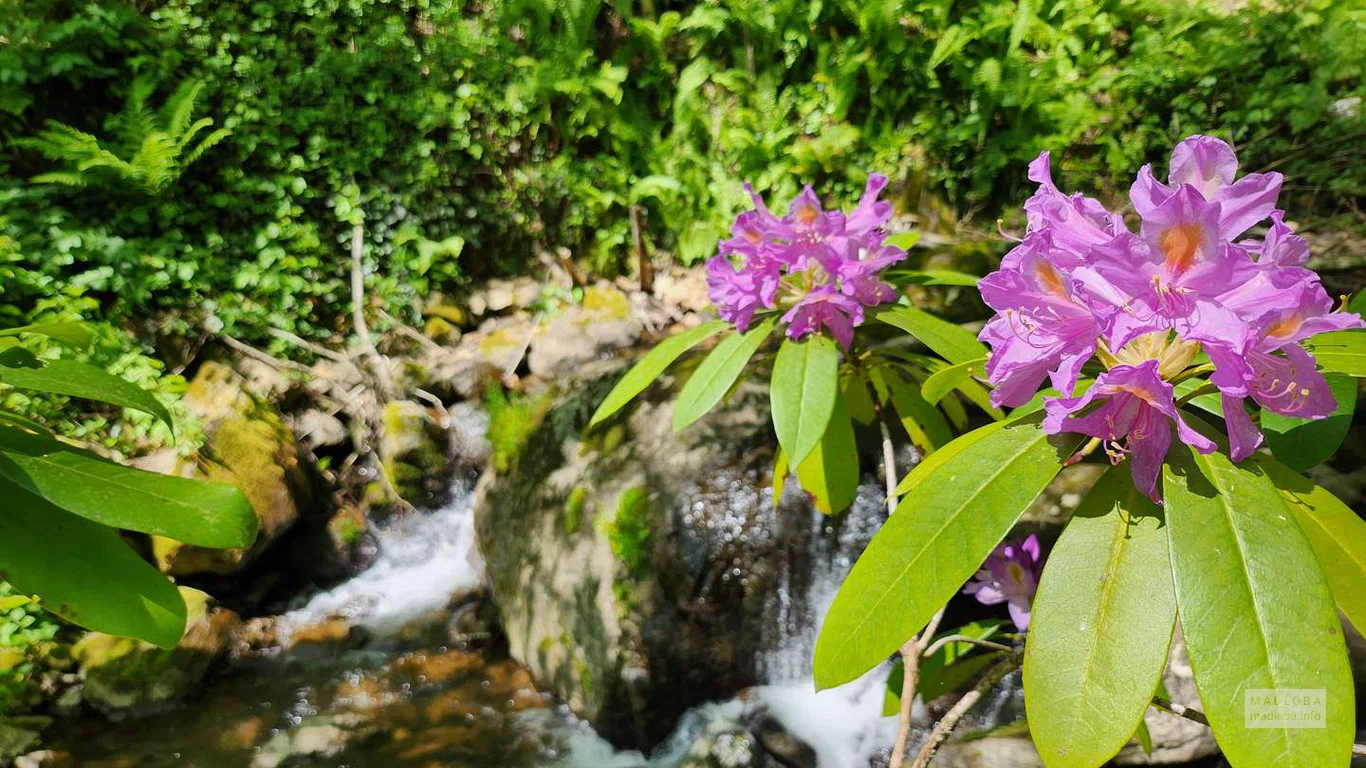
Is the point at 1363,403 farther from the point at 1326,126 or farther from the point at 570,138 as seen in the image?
the point at 570,138

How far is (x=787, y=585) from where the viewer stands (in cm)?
279

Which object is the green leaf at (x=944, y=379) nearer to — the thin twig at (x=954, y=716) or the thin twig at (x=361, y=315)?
the thin twig at (x=954, y=716)

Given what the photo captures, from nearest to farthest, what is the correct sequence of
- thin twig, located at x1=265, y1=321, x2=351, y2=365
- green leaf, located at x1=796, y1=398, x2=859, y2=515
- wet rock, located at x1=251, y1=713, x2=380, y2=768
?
1. green leaf, located at x1=796, y1=398, x2=859, y2=515
2. wet rock, located at x1=251, y1=713, x2=380, y2=768
3. thin twig, located at x1=265, y1=321, x2=351, y2=365

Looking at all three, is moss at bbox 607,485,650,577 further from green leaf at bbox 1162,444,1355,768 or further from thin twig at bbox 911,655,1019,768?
green leaf at bbox 1162,444,1355,768

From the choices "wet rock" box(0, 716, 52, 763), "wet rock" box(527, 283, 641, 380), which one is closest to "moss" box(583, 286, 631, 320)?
"wet rock" box(527, 283, 641, 380)

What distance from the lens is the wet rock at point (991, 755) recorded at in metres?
1.96

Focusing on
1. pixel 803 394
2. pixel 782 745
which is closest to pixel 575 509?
pixel 782 745

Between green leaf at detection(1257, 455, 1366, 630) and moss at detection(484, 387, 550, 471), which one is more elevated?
green leaf at detection(1257, 455, 1366, 630)

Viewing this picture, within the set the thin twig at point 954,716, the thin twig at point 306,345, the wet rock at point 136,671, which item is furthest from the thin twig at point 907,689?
the thin twig at point 306,345

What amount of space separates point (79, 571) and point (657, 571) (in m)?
2.17

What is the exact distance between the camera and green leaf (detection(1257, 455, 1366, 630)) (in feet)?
2.21

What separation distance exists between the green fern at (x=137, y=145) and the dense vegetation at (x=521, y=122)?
0.05 feet

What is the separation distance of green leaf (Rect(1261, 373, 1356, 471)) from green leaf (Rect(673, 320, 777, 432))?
0.69 meters

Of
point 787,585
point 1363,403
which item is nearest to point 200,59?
point 787,585
